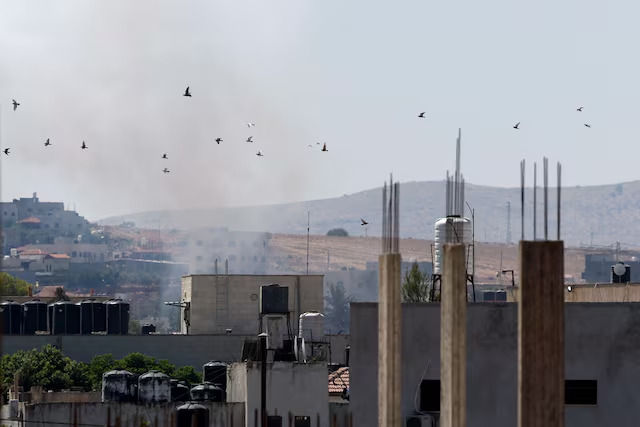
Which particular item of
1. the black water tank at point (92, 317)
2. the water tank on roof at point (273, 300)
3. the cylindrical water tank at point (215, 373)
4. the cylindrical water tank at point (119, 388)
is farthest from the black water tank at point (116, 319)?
the water tank on roof at point (273, 300)

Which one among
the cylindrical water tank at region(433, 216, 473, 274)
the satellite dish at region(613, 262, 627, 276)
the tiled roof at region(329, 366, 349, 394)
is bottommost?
the tiled roof at region(329, 366, 349, 394)

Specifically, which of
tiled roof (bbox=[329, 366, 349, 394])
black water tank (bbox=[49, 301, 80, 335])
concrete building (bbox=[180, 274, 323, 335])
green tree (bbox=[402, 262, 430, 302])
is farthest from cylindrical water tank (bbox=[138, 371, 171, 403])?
black water tank (bbox=[49, 301, 80, 335])

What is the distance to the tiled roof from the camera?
56241 millimetres

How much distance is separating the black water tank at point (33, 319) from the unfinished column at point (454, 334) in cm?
9248

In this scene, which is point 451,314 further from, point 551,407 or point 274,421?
point 274,421

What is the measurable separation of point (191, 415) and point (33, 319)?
65298 millimetres

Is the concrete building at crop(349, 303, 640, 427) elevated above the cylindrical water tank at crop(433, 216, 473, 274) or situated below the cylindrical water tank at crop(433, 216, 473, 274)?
below

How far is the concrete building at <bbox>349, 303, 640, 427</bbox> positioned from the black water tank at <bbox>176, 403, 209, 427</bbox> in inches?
701

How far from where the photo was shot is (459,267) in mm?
25312

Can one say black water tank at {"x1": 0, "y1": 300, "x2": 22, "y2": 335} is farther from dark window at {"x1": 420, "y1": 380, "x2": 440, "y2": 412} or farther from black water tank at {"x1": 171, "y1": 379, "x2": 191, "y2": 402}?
dark window at {"x1": 420, "y1": 380, "x2": 440, "y2": 412}

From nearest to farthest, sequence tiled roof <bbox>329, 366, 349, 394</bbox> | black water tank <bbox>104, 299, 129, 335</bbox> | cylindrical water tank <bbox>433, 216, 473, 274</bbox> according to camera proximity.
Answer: cylindrical water tank <bbox>433, 216, 473, 274</bbox>, tiled roof <bbox>329, 366, 349, 394</bbox>, black water tank <bbox>104, 299, 129, 335</bbox>

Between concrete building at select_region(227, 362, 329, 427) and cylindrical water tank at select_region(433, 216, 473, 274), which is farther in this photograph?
concrete building at select_region(227, 362, 329, 427)

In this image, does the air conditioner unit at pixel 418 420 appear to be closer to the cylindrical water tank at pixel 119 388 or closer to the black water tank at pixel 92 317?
the cylindrical water tank at pixel 119 388

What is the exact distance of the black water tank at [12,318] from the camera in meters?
114
